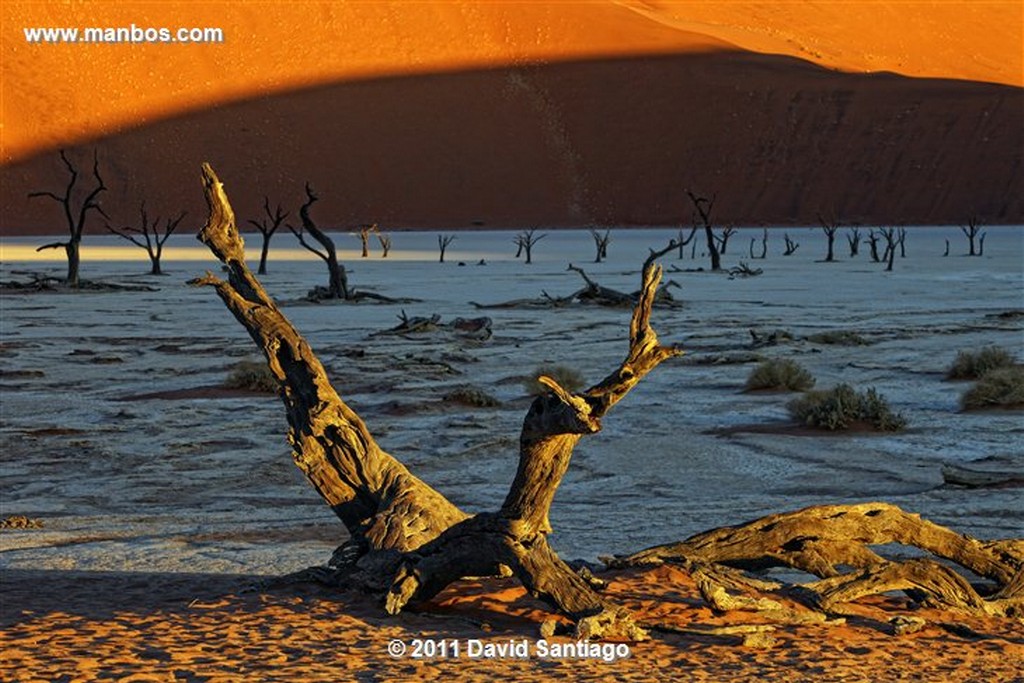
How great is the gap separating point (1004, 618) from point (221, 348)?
18337 millimetres

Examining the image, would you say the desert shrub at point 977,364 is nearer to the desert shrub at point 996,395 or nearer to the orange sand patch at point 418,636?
the desert shrub at point 996,395

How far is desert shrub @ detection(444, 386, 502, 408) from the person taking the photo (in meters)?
17.4

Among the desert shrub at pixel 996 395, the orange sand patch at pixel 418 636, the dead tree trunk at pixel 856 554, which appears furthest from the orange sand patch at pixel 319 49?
the dead tree trunk at pixel 856 554

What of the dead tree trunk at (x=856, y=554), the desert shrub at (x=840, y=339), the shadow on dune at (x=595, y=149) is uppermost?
the shadow on dune at (x=595, y=149)

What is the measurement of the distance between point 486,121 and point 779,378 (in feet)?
313

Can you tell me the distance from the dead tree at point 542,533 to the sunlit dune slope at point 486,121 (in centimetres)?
9404

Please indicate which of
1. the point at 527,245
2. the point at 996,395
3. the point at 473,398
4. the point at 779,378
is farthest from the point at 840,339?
the point at 527,245

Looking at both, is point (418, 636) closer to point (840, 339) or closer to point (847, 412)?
point (847, 412)

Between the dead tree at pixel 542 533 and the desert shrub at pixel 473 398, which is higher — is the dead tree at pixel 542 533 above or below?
above

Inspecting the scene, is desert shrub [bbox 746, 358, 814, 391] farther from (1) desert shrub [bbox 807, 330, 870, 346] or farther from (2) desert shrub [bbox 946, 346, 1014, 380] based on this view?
(1) desert shrub [bbox 807, 330, 870, 346]

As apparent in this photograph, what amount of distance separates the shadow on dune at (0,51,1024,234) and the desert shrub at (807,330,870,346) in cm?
7940

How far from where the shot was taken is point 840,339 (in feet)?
81.3

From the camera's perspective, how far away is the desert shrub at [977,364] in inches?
762

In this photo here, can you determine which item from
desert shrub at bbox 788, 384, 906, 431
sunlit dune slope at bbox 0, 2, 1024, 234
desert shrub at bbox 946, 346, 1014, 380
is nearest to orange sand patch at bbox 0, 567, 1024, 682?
desert shrub at bbox 788, 384, 906, 431
